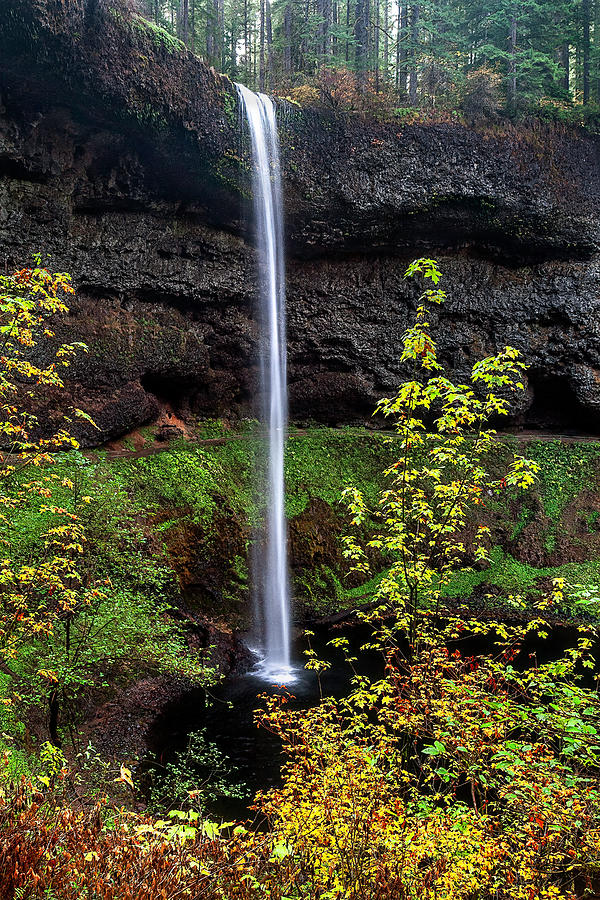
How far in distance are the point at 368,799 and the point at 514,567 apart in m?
14.5

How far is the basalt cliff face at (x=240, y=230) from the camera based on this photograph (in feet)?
46.6

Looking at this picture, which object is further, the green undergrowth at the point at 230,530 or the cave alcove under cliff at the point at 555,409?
the cave alcove under cliff at the point at 555,409

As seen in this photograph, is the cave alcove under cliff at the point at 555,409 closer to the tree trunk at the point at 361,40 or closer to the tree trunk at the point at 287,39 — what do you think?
the tree trunk at the point at 361,40

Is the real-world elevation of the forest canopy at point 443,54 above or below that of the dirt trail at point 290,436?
above

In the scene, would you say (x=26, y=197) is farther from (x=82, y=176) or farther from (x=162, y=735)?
(x=162, y=735)

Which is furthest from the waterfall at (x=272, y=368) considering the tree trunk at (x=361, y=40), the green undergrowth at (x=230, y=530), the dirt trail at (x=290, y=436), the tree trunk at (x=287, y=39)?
the tree trunk at (x=287, y=39)

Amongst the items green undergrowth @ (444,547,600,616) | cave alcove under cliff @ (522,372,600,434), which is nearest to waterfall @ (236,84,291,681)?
green undergrowth @ (444,547,600,616)

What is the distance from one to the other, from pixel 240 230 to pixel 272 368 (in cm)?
470

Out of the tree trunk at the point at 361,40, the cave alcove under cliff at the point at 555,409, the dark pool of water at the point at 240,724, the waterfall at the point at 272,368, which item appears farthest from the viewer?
the cave alcove under cliff at the point at 555,409

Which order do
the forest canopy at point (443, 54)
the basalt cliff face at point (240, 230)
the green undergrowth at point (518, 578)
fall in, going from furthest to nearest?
the forest canopy at point (443, 54)
the green undergrowth at point (518, 578)
the basalt cliff face at point (240, 230)

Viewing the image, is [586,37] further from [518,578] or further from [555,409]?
[518,578]

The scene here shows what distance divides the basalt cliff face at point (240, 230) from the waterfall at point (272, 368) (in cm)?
51

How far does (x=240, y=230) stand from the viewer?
18672 millimetres

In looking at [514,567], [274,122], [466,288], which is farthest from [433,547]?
[466,288]
